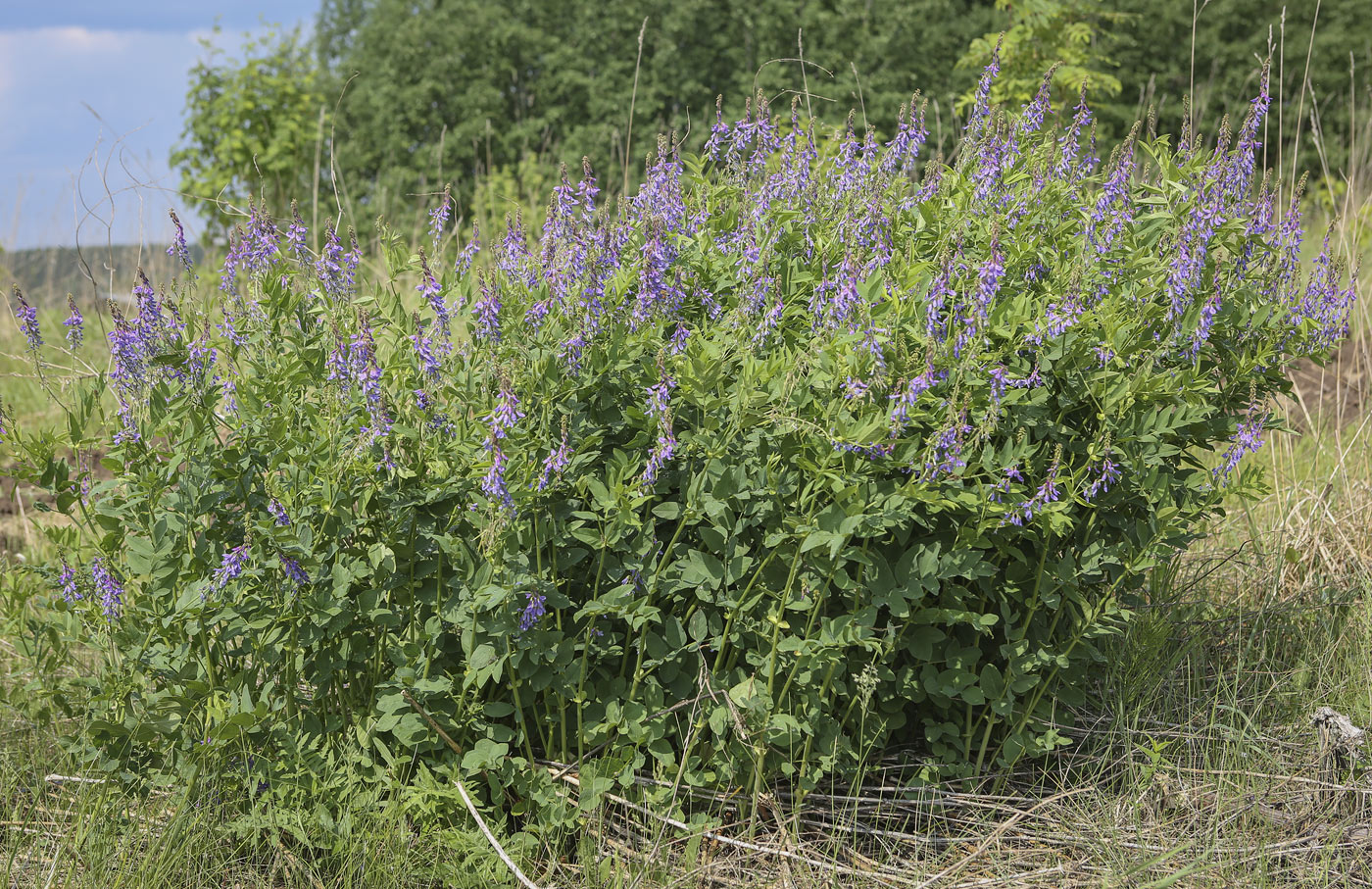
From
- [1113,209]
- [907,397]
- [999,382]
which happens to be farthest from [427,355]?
[1113,209]

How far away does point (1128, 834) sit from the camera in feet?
10.2

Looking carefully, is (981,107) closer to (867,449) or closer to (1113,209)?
(1113,209)

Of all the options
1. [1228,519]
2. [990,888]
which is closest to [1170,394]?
[990,888]

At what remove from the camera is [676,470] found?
279cm

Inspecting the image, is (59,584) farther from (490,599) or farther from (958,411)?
(958,411)

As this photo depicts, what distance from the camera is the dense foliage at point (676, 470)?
254 cm

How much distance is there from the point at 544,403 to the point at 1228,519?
3.66 metres

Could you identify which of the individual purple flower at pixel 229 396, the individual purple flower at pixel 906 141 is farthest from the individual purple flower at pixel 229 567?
the individual purple flower at pixel 906 141

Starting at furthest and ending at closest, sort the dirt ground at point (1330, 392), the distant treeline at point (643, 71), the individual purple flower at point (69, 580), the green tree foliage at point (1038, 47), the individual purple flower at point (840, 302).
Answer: the distant treeline at point (643, 71) → the green tree foliage at point (1038, 47) → the dirt ground at point (1330, 392) → the individual purple flower at point (69, 580) → the individual purple flower at point (840, 302)

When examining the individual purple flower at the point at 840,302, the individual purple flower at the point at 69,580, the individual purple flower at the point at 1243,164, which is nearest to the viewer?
the individual purple flower at the point at 840,302

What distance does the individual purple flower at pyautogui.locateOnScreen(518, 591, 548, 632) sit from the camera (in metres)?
2.53

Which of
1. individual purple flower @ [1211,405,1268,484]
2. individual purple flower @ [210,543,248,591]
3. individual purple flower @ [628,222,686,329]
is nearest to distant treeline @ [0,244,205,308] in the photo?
individual purple flower @ [210,543,248,591]

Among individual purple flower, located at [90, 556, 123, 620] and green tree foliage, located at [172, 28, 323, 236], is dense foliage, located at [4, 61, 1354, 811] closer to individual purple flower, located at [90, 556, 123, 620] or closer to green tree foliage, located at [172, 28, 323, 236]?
individual purple flower, located at [90, 556, 123, 620]

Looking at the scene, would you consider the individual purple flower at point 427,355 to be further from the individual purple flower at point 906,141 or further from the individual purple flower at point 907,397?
the individual purple flower at point 906,141
